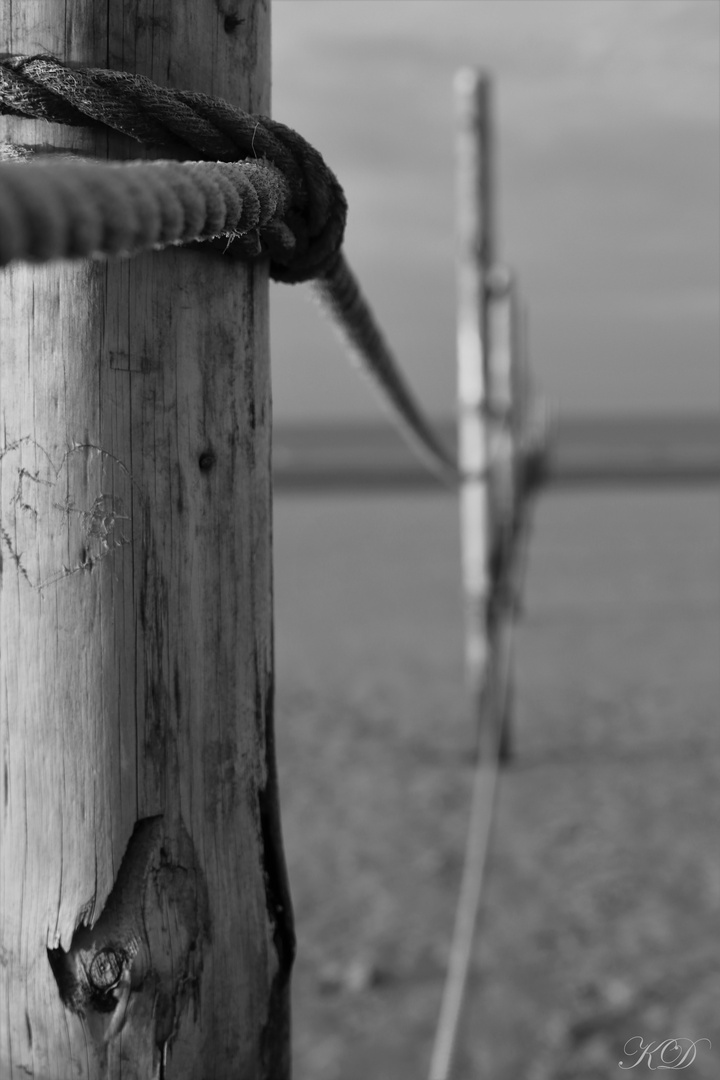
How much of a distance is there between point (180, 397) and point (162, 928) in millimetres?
443

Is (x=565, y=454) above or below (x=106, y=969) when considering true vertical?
below

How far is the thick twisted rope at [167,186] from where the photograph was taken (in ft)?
1.71

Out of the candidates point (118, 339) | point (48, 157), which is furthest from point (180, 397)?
point (48, 157)

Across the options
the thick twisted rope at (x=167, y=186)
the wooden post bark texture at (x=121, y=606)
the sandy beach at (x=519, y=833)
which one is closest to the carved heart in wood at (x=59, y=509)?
the wooden post bark texture at (x=121, y=606)

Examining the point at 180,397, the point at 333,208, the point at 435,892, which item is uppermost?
the point at 333,208

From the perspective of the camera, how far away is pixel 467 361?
5266 mm

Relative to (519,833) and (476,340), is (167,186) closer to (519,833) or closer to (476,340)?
(519,833)

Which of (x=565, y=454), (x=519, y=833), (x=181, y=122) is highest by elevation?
(x=181, y=122)

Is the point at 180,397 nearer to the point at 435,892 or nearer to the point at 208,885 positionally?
the point at 208,885
